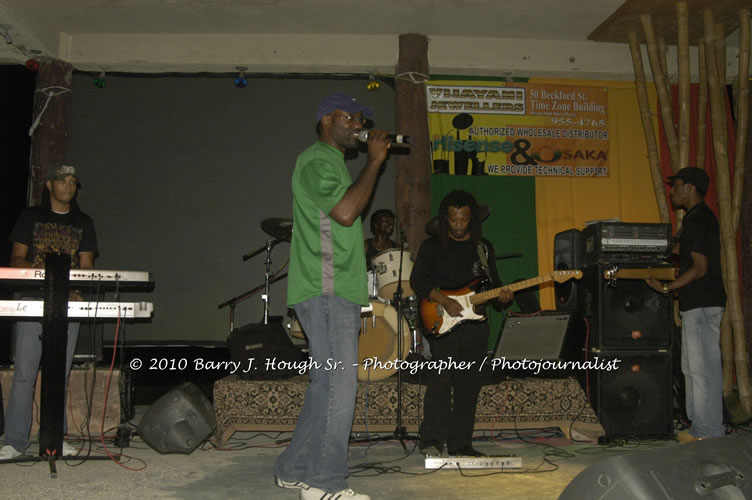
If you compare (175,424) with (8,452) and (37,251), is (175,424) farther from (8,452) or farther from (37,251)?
(37,251)

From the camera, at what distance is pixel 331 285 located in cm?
296

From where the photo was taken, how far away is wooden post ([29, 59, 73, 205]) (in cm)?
672

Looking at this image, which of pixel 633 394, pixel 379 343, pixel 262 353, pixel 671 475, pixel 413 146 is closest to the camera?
pixel 671 475

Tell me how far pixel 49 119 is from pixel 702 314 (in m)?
6.53

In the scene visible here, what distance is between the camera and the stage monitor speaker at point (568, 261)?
17.7 feet

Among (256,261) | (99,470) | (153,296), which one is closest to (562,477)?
(99,470)

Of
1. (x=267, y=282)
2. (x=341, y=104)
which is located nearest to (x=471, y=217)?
(x=341, y=104)

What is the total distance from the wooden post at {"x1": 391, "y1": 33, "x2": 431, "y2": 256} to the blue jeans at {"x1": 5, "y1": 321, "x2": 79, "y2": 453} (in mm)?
3600

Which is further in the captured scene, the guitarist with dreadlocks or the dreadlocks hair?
the dreadlocks hair

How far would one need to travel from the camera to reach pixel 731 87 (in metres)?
7.63

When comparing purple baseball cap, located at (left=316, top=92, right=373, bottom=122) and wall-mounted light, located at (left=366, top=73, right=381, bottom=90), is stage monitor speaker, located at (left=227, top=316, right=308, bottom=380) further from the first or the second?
wall-mounted light, located at (left=366, top=73, right=381, bottom=90)

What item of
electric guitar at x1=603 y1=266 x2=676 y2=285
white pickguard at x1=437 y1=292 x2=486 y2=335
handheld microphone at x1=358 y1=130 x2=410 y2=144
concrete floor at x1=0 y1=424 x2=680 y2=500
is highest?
handheld microphone at x1=358 y1=130 x2=410 y2=144

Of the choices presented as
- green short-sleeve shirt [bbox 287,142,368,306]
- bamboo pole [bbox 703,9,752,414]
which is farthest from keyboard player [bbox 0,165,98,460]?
bamboo pole [bbox 703,9,752,414]

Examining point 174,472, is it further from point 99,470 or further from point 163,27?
point 163,27
